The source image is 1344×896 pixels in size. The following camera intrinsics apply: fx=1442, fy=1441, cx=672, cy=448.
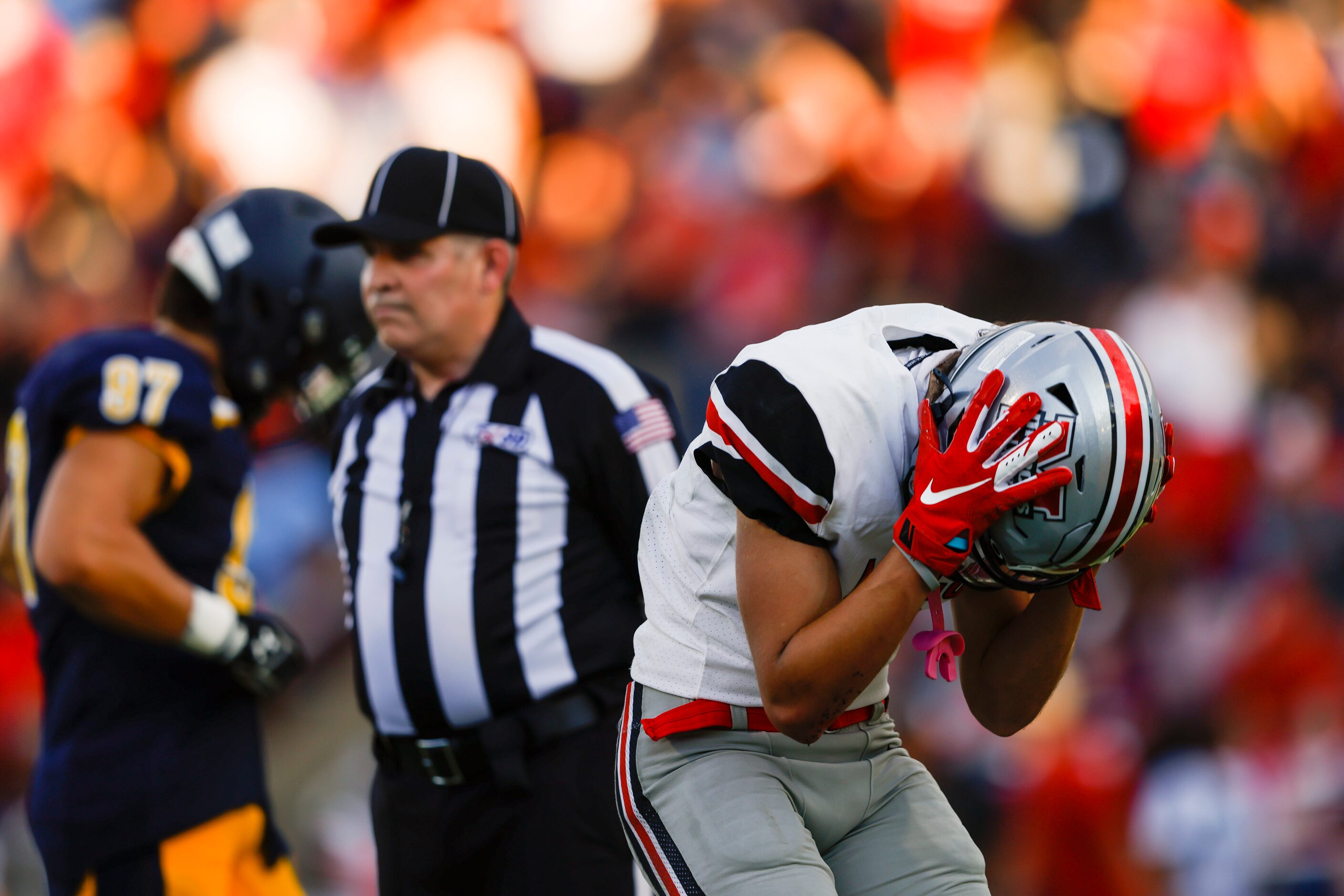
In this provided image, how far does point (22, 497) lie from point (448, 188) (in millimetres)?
1138

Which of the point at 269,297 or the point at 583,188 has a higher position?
→ the point at 583,188

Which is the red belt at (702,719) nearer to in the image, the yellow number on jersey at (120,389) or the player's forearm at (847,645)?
the player's forearm at (847,645)

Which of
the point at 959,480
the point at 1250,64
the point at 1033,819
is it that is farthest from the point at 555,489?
the point at 1250,64

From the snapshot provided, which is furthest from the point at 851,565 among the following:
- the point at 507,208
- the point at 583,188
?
the point at 583,188

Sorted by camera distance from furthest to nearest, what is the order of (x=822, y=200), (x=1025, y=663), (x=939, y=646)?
(x=822, y=200) < (x=1025, y=663) < (x=939, y=646)

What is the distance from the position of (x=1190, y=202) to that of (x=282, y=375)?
6.34 m

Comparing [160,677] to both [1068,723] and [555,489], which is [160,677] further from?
[1068,723]

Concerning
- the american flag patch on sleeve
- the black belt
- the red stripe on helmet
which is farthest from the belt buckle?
the red stripe on helmet

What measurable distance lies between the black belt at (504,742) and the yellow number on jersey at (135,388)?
0.87 m

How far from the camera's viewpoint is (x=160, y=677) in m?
3.10

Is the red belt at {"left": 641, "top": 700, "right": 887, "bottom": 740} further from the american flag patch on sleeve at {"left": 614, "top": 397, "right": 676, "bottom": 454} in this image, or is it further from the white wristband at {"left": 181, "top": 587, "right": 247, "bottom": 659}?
the white wristband at {"left": 181, "top": 587, "right": 247, "bottom": 659}

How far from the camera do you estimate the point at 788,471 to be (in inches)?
77.7

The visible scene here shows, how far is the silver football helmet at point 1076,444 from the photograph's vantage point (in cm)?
190

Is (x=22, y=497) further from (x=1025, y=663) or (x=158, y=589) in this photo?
(x=1025, y=663)
